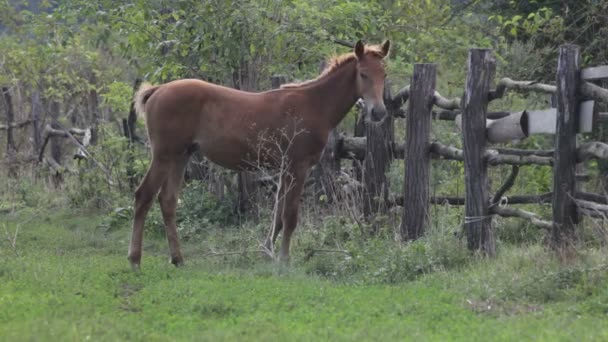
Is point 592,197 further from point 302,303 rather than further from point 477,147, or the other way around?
point 302,303

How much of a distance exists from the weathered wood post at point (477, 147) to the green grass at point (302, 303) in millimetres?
322

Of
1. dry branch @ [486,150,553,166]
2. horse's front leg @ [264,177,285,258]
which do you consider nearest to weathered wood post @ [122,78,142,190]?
horse's front leg @ [264,177,285,258]

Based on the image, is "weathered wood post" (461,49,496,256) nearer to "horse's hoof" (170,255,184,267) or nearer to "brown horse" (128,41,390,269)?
"brown horse" (128,41,390,269)

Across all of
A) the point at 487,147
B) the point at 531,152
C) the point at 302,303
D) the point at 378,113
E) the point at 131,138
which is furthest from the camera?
the point at 131,138

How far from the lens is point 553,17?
14.1 meters

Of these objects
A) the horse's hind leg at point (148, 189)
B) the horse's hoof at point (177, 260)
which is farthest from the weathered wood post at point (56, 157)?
the horse's hoof at point (177, 260)

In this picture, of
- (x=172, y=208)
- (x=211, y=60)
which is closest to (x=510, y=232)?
(x=172, y=208)

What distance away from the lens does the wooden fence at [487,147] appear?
766 cm

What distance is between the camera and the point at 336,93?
1010cm

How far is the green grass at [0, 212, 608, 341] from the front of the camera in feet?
19.8

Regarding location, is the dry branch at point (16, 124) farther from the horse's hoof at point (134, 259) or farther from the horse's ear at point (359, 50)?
the horse's ear at point (359, 50)

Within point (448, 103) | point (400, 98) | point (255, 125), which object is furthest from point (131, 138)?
point (448, 103)

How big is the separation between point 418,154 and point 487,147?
0.87 meters

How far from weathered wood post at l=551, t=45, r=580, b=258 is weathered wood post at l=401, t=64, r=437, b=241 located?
7.00ft
